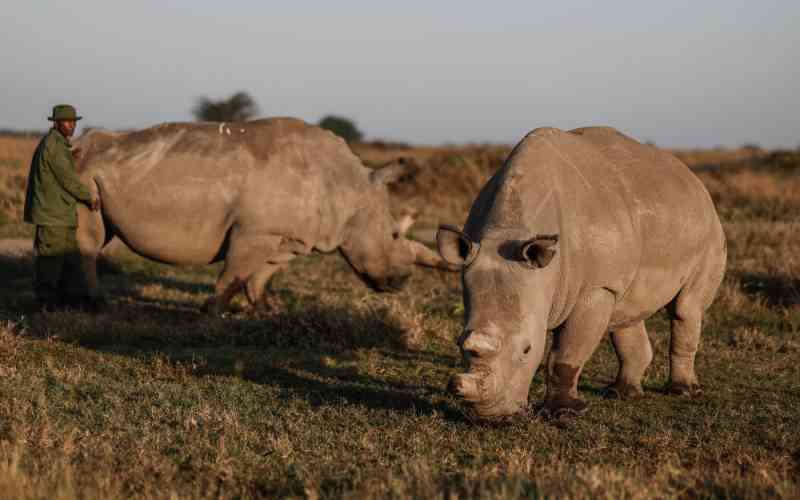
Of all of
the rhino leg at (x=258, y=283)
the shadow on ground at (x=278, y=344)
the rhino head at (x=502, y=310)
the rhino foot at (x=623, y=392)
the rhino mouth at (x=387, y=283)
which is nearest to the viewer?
the rhino head at (x=502, y=310)

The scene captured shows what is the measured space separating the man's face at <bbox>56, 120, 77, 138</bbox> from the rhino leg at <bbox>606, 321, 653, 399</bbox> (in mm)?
5822

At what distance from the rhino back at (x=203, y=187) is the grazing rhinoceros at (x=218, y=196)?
0.01 meters

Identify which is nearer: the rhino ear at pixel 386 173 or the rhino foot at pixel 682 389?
the rhino foot at pixel 682 389

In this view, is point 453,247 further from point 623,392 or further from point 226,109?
point 226,109

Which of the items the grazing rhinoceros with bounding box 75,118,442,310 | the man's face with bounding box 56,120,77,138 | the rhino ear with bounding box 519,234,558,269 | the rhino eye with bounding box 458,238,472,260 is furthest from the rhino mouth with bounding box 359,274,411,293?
the rhino ear with bounding box 519,234,558,269

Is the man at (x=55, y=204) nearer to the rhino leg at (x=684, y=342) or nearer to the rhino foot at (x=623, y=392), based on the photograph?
the rhino foot at (x=623, y=392)

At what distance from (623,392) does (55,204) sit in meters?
5.79

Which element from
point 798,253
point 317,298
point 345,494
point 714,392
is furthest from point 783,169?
point 345,494

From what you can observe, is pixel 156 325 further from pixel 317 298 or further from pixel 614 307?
pixel 614 307

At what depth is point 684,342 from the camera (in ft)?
24.2

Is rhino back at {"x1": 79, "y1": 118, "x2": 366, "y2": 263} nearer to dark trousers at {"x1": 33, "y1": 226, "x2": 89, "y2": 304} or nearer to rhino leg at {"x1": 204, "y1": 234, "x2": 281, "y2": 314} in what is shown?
rhino leg at {"x1": 204, "y1": 234, "x2": 281, "y2": 314}

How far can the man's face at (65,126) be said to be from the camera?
9.52m

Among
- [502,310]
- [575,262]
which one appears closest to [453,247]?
[502,310]

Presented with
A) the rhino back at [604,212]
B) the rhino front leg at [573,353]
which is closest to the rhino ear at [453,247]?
the rhino back at [604,212]
